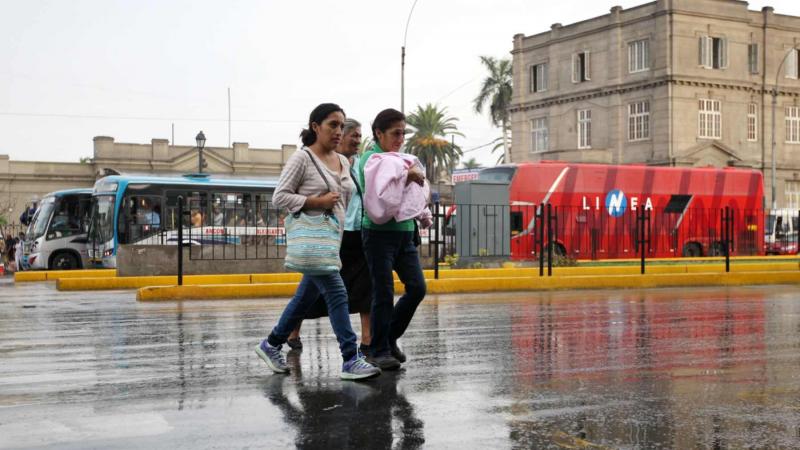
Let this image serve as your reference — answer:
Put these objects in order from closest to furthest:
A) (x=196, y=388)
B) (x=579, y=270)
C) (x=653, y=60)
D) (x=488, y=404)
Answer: (x=488, y=404)
(x=196, y=388)
(x=579, y=270)
(x=653, y=60)

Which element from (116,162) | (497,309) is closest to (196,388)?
(497,309)

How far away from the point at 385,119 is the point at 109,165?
59259mm

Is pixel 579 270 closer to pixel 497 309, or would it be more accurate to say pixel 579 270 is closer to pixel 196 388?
pixel 497 309

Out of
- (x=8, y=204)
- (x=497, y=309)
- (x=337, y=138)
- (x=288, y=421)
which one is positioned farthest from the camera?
(x=8, y=204)

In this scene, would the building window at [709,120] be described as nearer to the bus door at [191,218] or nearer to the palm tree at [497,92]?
the palm tree at [497,92]

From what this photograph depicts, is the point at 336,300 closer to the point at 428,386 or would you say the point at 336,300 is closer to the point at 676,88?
the point at 428,386

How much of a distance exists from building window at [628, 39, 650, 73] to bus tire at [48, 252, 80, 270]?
33758mm

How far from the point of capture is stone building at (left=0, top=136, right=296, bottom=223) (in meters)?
63.6

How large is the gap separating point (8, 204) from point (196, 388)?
61913 mm

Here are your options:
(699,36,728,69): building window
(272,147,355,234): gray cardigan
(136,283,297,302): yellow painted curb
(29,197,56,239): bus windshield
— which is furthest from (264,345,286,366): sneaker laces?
(699,36,728,69): building window

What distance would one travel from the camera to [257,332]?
9617 millimetres

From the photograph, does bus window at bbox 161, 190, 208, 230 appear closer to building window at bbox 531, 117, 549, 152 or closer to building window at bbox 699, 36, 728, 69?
building window at bbox 699, 36, 728, 69

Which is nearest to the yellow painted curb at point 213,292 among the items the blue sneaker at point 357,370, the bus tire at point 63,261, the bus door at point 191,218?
the bus door at point 191,218

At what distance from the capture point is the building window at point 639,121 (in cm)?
5303
